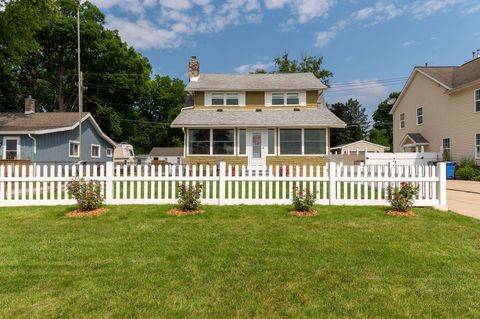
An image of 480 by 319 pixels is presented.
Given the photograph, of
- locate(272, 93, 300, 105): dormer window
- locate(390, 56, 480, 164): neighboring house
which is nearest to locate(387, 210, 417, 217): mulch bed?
locate(272, 93, 300, 105): dormer window

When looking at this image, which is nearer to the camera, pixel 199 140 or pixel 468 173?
pixel 468 173

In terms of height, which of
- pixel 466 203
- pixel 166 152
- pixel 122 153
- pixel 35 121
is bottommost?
pixel 466 203

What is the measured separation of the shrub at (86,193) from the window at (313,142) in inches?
516

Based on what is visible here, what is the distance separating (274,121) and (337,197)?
10953mm

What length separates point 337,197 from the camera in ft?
23.9

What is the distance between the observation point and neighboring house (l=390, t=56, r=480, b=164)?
59.0ft

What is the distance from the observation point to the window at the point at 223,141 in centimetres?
1803

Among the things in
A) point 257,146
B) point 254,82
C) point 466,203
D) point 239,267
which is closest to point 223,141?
point 257,146

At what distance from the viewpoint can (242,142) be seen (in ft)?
59.3

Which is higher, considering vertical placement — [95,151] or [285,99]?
[285,99]

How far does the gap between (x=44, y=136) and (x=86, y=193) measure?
15.9 m

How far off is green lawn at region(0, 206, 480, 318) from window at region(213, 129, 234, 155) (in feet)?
39.7

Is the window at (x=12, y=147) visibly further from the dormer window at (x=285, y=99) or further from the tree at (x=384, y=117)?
the tree at (x=384, y=117)

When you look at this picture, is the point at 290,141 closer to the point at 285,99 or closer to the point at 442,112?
the point at 285,99
